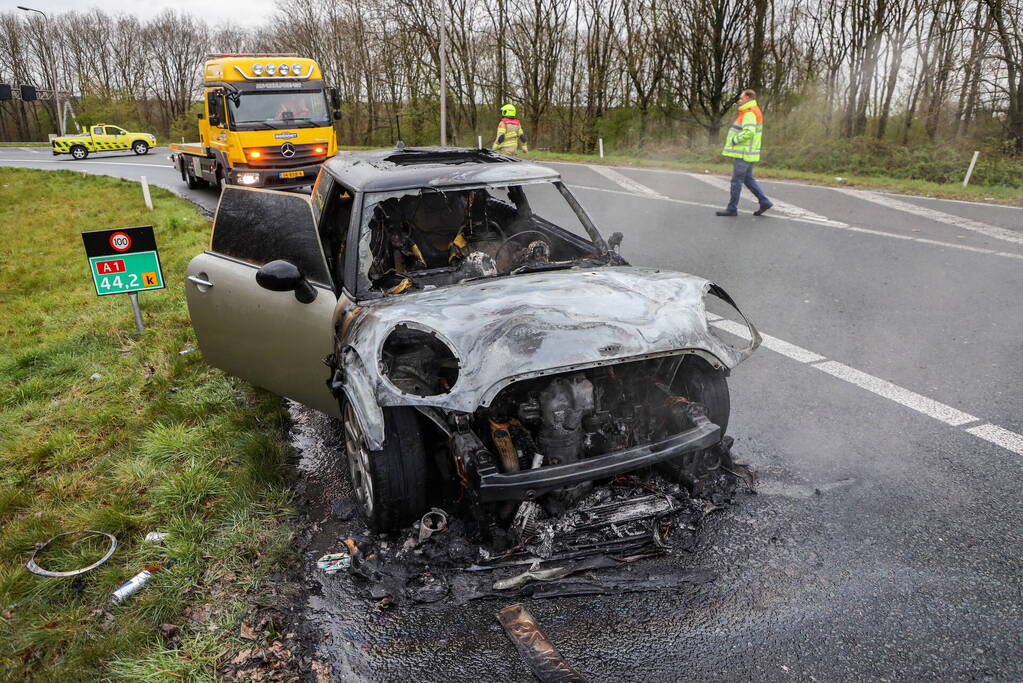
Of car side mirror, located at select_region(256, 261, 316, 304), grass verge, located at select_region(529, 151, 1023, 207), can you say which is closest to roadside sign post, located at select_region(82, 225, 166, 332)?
car side mirror, located at select_region(256, 261, 316, 304)

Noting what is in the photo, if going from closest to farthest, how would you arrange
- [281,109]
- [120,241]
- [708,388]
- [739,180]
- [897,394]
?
[708,388] < [897,394] < [120,241] < [739,180] < [281,109]

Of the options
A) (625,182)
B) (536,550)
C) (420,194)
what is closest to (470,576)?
(536,550)

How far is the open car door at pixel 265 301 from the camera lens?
12.3ft

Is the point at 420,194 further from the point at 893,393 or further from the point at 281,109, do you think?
the point at 281,109

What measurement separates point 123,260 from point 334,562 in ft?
12.9

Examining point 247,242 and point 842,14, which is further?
point 842,14

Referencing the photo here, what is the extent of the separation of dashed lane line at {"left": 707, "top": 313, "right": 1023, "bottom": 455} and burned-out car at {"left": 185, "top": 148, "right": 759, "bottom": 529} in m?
1.12

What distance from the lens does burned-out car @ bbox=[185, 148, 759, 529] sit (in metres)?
2.82

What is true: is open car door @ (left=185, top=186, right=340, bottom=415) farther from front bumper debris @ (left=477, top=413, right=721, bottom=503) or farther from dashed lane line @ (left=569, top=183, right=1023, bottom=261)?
dashed lane line @ (left=569, top=183, right=1023, bottom=261)

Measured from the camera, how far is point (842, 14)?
22.4 meters

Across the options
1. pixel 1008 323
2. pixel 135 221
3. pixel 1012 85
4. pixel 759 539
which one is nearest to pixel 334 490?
pixel 759 539

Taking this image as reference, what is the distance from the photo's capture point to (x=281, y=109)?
13.4 metres

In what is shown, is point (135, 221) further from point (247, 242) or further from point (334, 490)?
point (334, 490)

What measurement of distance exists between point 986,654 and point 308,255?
11.8ft
